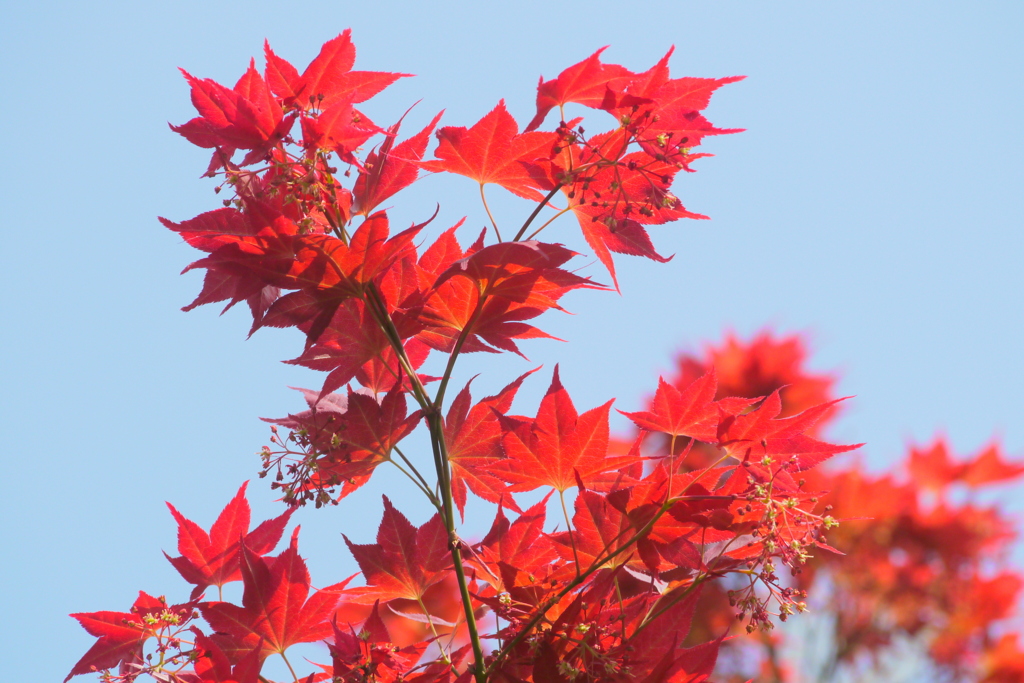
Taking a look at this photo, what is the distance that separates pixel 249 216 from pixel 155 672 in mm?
606

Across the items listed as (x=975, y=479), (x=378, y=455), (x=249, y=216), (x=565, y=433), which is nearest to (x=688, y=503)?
(x=565, y=433)

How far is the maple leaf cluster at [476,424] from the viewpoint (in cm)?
90

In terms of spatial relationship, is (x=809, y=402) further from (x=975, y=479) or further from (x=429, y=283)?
(x=429, y=283)

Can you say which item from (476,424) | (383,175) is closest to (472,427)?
(476,424)

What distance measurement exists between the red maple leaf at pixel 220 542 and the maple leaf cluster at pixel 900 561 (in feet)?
10.2

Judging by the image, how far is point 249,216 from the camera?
88 cm

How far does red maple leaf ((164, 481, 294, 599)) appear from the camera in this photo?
1115 millimetres

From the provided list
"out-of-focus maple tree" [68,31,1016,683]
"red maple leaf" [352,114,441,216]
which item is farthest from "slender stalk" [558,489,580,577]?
"red maple leaf" [352,114,441,216]

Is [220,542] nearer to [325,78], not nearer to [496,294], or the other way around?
[496,294]

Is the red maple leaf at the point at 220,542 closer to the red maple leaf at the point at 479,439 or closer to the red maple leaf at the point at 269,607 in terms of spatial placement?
the red maple leaf at the point at 269,607

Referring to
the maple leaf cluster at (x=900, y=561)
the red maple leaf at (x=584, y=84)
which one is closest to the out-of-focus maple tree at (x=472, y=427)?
the red maple leaf at (x=584, y=84)

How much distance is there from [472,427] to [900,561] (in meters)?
4.01

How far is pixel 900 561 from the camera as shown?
416cm

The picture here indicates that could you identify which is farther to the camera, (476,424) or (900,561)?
(900,561)
